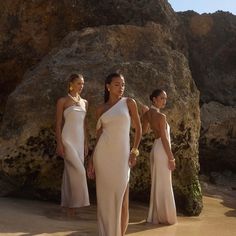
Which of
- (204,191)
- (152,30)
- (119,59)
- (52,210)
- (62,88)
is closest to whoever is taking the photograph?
(52,210)

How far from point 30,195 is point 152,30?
3.48 m

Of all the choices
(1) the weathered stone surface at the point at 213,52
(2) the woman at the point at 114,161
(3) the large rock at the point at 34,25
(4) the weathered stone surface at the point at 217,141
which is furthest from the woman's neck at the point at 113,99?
(1) the weathered stone surface at the point at 213,52

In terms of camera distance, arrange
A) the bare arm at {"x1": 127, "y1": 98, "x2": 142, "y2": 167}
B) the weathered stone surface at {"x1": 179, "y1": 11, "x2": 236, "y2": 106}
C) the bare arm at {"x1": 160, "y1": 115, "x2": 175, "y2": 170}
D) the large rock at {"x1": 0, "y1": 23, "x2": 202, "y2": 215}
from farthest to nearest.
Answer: the weathered stone surface at {"x1": 179, "y1": 11, "x2": 236, "y2": 106}
the large rock at {"x1": 0, "y1": 23, "x2": 202, "y2": 215}
the bare arm at {"x1": 160, "y1": 115, "x2": 175, "y2": 170}
the bare arm at {"x1": 127, "y1": 98, "x2": 142, "y2": 167}

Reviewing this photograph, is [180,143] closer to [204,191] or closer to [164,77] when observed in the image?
[164,77]

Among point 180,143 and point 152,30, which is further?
point 152,30

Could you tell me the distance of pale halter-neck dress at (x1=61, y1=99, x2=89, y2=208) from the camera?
21.0ft

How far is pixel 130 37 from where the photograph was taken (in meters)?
8.16

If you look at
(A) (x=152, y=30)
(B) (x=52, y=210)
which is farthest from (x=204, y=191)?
(B) (x=52, y=210)

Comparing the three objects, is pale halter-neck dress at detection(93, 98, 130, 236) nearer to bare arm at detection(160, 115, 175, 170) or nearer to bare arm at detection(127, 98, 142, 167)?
bare arm at detection(127, 98, 142, 167)

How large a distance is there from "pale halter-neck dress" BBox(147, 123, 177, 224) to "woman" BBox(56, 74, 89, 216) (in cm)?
91

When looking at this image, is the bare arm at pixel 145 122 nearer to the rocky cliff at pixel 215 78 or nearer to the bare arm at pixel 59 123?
the bare arm at pixel 59 123

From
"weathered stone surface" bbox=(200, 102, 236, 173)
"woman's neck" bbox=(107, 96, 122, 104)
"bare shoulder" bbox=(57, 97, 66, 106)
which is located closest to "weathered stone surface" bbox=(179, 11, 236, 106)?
"weathered stone surface" bbox=(200, 102, 236, 173)

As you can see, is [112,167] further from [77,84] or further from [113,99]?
[77,84]

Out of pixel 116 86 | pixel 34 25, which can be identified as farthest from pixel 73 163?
pixel 34 25
